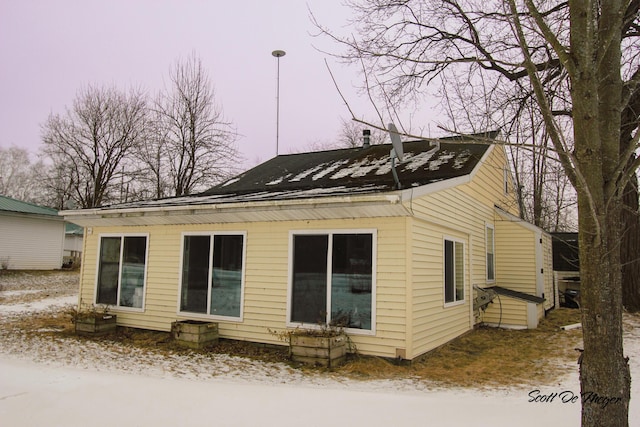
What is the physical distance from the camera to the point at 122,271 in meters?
9.78

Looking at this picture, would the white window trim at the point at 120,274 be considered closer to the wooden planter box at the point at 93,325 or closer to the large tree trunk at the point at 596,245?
the wooden planter box at the point at 93,325

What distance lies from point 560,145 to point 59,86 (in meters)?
32.6

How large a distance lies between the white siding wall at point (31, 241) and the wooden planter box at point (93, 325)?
52.2 feet

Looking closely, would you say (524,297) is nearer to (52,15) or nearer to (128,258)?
(128,258)

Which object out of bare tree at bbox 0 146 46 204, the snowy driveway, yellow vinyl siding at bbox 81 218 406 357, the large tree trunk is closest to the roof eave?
yellow vinyl siding at bbox 81 218 406 357

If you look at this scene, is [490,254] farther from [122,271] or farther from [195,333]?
[122,271]

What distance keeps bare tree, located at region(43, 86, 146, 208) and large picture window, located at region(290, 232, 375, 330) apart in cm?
2212

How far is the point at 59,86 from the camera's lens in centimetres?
2856

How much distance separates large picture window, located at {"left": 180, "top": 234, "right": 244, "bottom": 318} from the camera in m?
8.37

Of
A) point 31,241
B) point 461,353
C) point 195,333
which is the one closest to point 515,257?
point 461,353

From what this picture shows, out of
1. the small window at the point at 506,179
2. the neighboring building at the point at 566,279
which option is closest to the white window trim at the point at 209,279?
the small window at the point at 506,179

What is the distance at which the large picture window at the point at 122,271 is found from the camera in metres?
9.55

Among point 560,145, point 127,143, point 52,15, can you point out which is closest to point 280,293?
point 560,145

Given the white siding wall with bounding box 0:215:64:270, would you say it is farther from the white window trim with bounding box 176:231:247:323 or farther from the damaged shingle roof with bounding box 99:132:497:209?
the white window trim with bounding box 176:231:247:323
